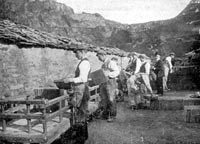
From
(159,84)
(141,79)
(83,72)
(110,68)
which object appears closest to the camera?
(83,72)

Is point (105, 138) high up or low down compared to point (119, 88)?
down

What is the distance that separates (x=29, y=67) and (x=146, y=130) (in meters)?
4.92

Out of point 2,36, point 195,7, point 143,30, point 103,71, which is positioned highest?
point 195,7

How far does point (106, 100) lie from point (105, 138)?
6.25 ft

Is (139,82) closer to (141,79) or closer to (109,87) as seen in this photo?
(141,79)

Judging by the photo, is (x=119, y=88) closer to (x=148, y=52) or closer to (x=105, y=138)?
(x=105, y=138)

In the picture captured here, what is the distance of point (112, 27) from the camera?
40.2m

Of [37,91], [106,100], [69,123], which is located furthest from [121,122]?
[37,91]

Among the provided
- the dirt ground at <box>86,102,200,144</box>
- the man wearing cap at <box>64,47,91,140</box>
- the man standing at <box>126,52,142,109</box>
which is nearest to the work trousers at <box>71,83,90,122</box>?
the man wearing cap at <box>64,47,91,140</box>

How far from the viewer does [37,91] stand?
711 centimetres

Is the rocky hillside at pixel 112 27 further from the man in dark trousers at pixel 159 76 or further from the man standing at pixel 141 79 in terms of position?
the man standing at pixel 141 79

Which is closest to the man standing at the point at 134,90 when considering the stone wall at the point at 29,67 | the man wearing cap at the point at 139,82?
the man wearing cap at the point at 139,82

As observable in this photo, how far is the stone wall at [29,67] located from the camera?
693 cm

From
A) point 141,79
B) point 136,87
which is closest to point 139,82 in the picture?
point 141,79
